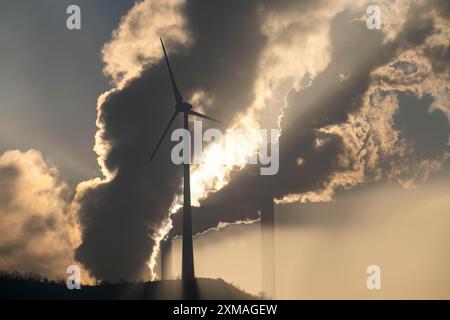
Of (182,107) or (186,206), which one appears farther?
(186,206)

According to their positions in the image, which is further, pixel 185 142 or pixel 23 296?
pixel 23 296

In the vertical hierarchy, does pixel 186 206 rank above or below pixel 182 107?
below

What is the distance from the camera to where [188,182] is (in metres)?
117

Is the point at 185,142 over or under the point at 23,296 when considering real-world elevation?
over
